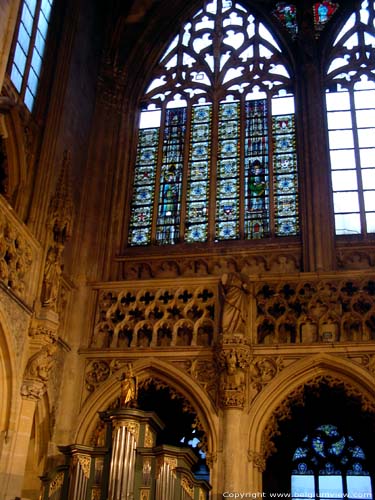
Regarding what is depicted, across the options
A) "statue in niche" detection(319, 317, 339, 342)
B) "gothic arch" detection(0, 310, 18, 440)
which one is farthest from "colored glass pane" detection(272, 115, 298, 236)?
"gothic arch" detection(0, 310, 18, 440)

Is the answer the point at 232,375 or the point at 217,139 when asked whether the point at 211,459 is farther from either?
the point at 217,139

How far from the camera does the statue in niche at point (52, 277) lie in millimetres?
12384

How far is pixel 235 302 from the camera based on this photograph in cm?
1297

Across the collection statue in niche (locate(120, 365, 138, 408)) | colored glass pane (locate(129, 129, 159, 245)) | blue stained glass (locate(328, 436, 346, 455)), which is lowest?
statue in niche (locate(120, 365, 138, 408))

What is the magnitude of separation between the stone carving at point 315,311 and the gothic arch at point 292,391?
472 millimetres

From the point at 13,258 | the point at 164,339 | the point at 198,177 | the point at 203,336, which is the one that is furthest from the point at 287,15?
the point at 13,258

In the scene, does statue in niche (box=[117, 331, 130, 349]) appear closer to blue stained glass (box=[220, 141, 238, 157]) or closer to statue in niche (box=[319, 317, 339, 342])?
statue in niche (box=[319, 317, 339, 342])

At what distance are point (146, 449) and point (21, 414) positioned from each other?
2224mm

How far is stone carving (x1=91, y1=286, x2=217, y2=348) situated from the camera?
13492mm

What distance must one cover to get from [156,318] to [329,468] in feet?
15.4

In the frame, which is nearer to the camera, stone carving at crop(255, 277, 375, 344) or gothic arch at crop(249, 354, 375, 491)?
gothic arch at crop(249, 354, 375, 491)

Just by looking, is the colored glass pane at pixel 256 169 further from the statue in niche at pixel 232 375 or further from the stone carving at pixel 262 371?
the statue in niche at pixel 232 375

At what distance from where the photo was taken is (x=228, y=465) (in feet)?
38.4

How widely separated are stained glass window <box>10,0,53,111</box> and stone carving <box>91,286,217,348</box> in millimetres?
4156
